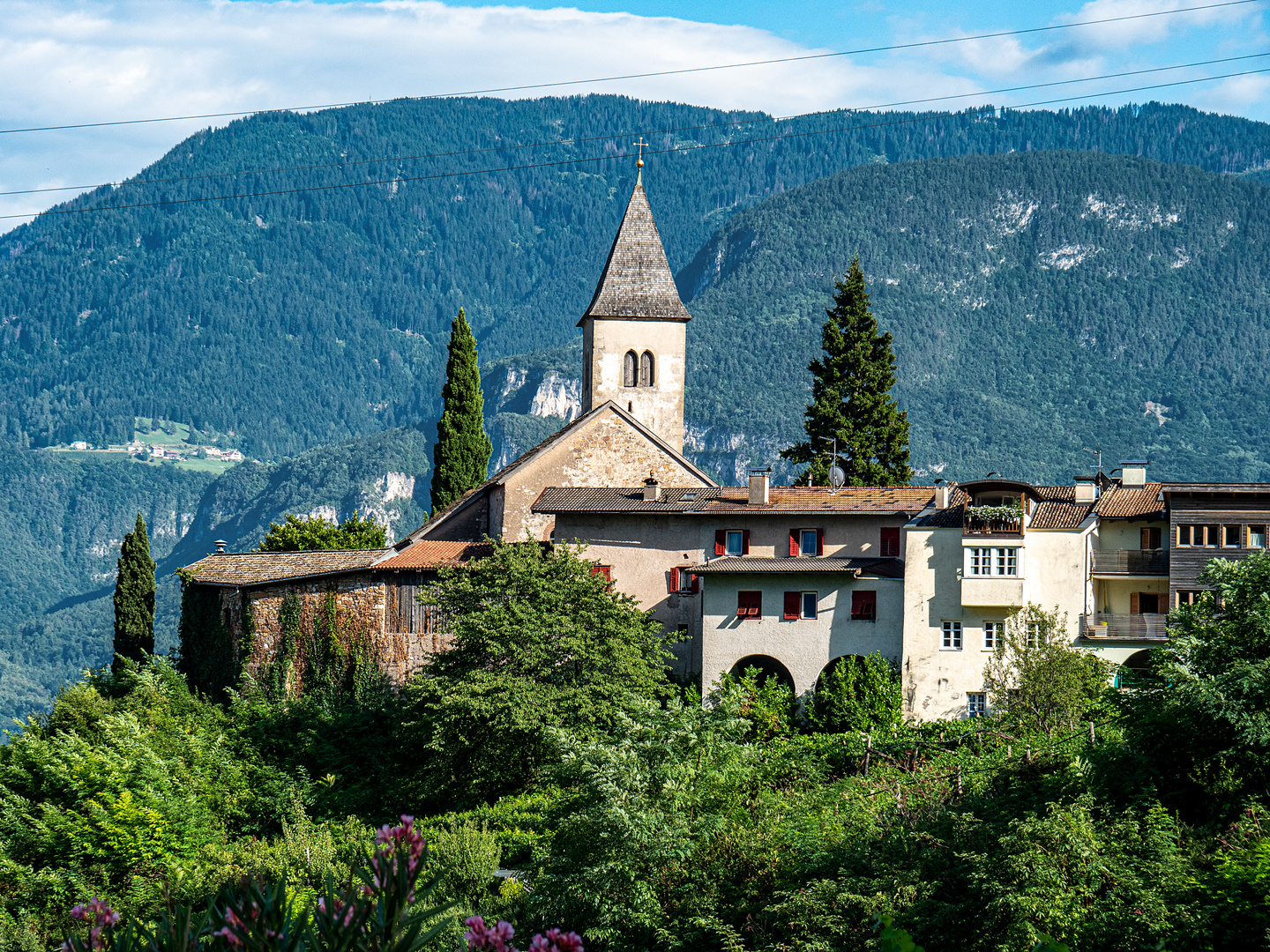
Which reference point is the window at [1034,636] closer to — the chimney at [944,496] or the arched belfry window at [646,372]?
the chimney at [944,496]

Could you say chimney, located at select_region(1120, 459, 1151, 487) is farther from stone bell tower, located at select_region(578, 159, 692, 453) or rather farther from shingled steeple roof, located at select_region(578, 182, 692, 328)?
shingled steeple roof, located at select_region(578, 182, 692, 328)

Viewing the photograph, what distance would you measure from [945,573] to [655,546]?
391 inches

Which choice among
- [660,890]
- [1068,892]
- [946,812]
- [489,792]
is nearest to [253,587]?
[489,792]

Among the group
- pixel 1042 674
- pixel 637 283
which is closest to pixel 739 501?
pixel 1042 674

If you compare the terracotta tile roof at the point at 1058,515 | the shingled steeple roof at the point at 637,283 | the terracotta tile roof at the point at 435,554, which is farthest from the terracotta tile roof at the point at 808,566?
the shingled steeple roof at the point at 637,283

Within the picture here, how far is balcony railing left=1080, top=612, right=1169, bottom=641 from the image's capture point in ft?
151

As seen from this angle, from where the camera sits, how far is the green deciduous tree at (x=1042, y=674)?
133 ft

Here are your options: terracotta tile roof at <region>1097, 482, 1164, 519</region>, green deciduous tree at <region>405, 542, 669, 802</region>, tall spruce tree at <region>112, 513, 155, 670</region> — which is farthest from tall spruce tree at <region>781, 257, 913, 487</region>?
tall spruce tree at <region>112, 513, 155, 670</region>

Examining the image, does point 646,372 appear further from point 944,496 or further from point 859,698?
point 859,698

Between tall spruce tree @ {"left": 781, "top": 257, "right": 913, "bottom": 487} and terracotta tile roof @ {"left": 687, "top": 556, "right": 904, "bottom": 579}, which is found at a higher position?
tall spruce tree @ {"left": 781, "top": 257, "right": 913, "bottom": 487}

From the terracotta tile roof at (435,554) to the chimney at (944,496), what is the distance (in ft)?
48.9

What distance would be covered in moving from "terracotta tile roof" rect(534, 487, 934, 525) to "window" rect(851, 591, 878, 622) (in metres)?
3.16

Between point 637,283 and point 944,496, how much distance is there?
2406 centimetres

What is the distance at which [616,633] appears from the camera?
45.1 meters
